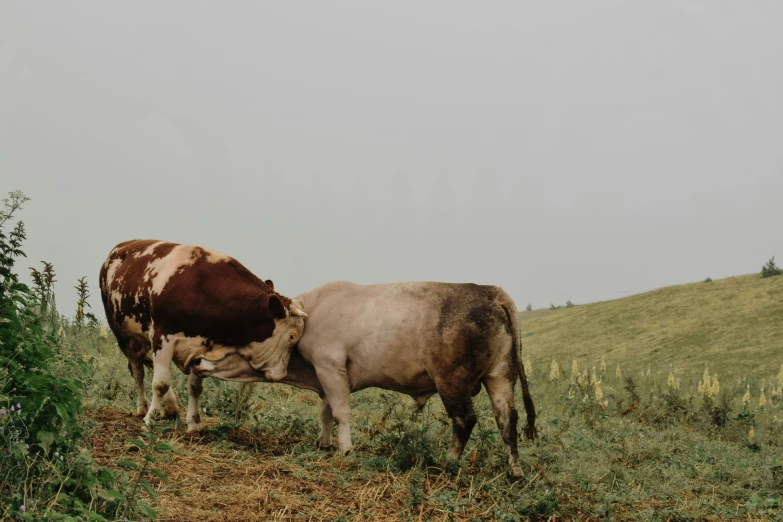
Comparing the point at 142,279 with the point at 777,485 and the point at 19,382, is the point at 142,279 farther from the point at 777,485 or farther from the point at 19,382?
the point at 777,485

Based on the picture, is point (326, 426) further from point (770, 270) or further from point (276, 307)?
point (770, 270)

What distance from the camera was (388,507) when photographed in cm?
562

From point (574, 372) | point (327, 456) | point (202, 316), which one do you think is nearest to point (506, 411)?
point (327, 456)

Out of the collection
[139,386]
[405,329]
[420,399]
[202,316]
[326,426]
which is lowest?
[326,426]

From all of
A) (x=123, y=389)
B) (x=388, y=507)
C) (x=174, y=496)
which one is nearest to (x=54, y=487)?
(x=174, y=496)

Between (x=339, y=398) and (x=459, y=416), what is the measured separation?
1.25 m

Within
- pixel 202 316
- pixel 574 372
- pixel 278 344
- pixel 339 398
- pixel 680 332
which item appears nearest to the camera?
pixel 339 398

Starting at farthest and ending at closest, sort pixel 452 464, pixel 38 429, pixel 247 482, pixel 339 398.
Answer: pixel 339 398 → pixel 452 464 → pixel 247 482 → pixel 38 429

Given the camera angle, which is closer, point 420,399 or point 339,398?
point 339,398

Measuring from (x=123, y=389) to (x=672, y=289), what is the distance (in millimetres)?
26821

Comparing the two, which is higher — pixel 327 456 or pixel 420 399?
pixel 420 399

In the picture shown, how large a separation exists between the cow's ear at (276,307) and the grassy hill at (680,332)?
12.6 meters

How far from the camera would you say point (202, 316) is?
7.33 metres

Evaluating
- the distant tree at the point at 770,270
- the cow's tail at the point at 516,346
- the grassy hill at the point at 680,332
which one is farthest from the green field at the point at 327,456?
the distant tree at the point at 770,270
